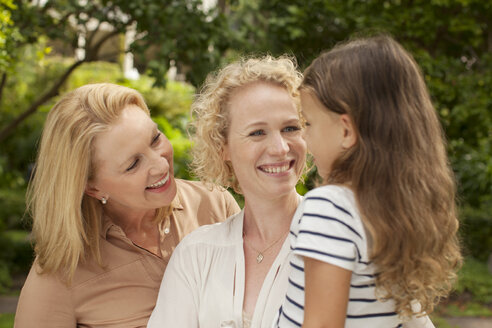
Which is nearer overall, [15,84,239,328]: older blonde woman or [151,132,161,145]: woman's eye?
[15,84,239,328]: older blonde woman

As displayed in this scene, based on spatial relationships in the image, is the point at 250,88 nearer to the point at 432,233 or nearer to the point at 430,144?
the point at 430,144

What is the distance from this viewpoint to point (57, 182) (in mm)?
2254

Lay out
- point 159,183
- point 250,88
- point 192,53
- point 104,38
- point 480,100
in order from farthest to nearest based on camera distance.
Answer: point 480,100 → point 104,38 → point 192,53 → point 159,183 → point 250,88

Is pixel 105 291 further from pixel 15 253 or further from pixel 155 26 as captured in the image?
pixel 15 253

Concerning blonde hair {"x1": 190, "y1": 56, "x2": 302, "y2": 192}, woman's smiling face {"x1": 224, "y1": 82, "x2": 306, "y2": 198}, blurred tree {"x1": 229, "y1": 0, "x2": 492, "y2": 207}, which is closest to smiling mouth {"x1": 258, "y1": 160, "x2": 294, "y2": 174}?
woman's smiling face {"x1": 224, "y1": 82, "x2": 306, "y2": 198}

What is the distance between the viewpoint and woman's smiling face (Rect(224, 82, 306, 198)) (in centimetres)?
213

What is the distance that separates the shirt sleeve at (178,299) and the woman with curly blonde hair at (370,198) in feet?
2.06

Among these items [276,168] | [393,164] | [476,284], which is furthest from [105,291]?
[476,284]

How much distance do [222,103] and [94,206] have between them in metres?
0.76

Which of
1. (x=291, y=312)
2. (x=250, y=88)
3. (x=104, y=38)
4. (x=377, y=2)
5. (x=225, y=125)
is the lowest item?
(x=291, y=312)

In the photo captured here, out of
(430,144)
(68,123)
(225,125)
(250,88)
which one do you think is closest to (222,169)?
(225,125)

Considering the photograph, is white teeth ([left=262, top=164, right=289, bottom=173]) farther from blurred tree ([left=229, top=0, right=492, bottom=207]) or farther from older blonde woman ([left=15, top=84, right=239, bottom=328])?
blurred tree ([left=229, top=0, right=492, bottom=207])

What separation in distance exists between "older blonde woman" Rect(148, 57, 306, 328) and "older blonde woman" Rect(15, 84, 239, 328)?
205 millimetres

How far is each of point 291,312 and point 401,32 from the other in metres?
5.10
